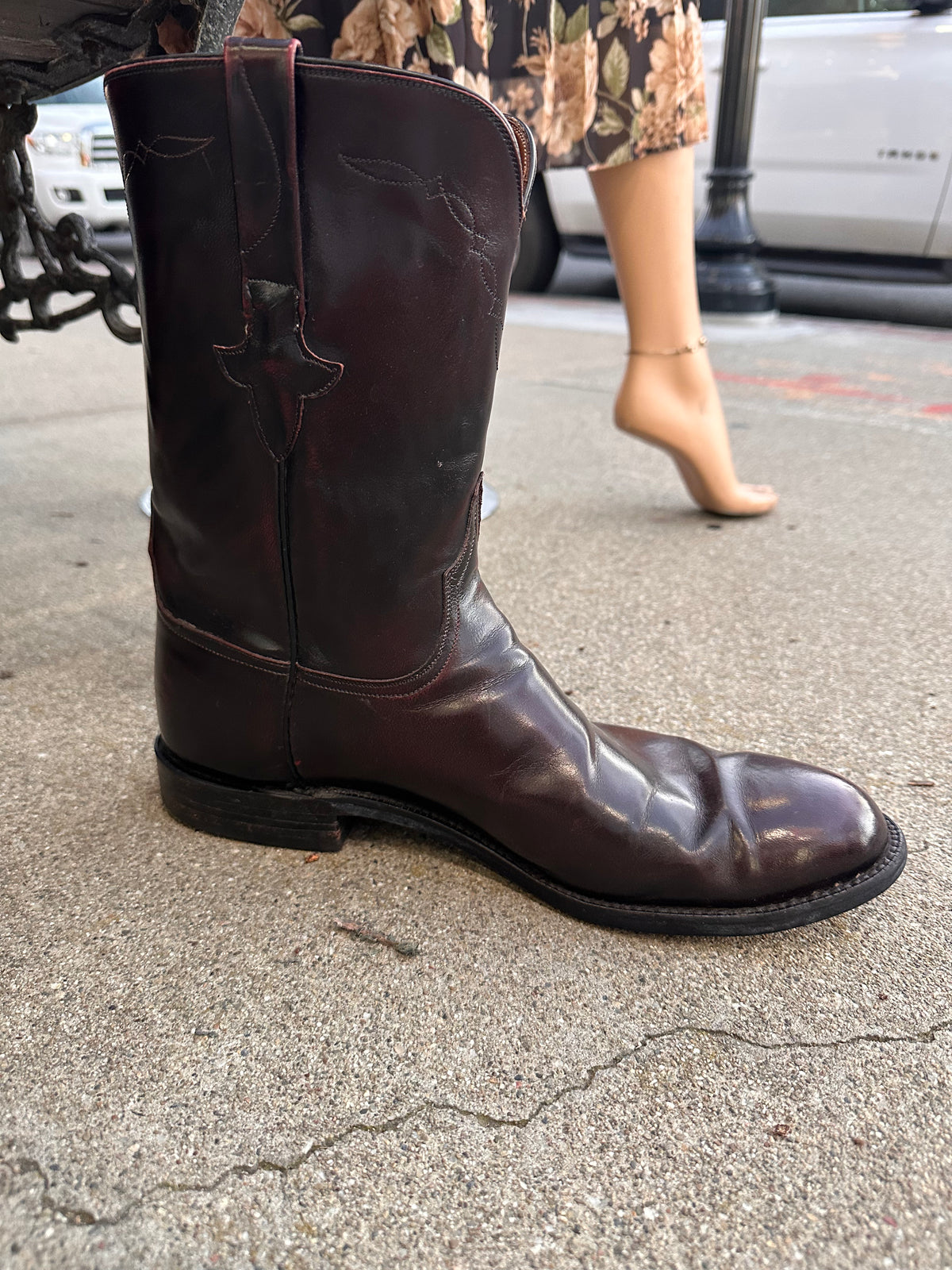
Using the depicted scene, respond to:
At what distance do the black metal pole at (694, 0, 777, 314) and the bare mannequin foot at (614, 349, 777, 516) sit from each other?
2.76m

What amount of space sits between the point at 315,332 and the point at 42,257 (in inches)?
45.1

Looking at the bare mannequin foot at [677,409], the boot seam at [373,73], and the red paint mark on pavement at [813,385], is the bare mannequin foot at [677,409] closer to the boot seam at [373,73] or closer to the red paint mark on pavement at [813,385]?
the boot seam at [373,73]

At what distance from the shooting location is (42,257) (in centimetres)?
162

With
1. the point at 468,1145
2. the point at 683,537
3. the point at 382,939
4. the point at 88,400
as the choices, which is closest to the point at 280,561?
the point at 382,939

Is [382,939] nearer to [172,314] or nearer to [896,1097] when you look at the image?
[896,1097]

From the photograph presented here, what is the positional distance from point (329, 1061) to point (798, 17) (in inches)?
197

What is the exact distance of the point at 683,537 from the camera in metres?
1.83

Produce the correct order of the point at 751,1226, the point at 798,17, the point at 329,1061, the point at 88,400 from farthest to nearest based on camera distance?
1. the point at 798,17
2. the point at 88,400
3. the point at 329,1061
4. the point at 751,1226

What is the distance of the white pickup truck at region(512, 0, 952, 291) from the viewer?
402cm

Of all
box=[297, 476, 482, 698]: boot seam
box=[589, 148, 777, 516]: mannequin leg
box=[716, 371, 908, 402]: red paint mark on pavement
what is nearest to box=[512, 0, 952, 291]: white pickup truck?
box=[716, 371, 908, 402]: red paint mark on pavement

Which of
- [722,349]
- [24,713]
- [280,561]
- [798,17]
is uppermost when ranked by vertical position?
[798,17]

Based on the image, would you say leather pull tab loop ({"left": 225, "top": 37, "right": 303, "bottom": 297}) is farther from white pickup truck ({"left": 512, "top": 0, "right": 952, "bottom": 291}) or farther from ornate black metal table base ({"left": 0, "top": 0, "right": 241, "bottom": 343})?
white pickup truck ({"left": 512, "top": 0, "right": 952, "bottom": 291})

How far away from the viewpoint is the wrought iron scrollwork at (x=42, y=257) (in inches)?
58.1

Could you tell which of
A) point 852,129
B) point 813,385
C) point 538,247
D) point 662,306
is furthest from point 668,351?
point 538,247
